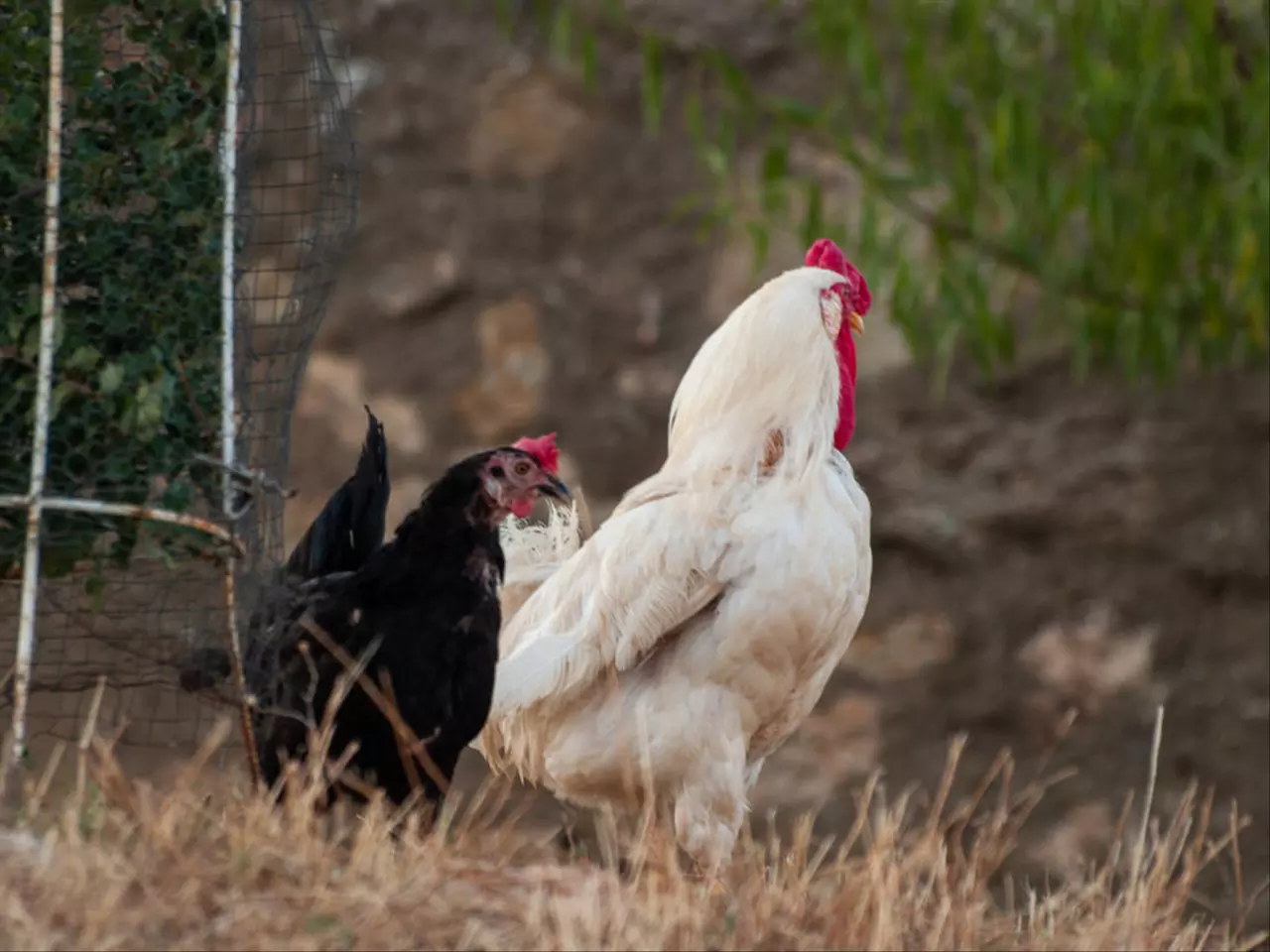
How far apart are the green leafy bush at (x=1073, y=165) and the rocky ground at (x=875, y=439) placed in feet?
1.53

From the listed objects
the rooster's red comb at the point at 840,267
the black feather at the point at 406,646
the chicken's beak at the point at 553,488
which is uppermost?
the rooster's red comb at the point at 840,267

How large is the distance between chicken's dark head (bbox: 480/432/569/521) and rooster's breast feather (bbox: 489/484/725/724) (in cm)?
23

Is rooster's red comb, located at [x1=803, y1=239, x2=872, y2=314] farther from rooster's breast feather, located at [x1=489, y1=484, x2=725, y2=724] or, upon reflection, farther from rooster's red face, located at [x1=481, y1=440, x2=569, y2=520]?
rooster's red face, located at [x1=481, y1=440, x2=569, y2=520]

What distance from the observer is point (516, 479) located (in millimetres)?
3934

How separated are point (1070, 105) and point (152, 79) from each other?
8.37 feet

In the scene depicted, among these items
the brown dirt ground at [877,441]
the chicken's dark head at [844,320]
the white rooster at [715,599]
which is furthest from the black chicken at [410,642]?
the brown dirt ground at [877,441]

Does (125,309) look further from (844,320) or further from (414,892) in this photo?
(844,320)

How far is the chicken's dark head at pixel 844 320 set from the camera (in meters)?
4.38

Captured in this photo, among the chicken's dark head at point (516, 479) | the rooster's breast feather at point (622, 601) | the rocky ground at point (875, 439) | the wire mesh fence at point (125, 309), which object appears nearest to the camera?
the wire mesh fence at point (125, 309)

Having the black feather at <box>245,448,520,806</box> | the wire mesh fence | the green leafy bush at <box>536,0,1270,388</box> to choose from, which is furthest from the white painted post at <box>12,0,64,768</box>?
the green leafy bush at <box>536,0,1270,388</box>

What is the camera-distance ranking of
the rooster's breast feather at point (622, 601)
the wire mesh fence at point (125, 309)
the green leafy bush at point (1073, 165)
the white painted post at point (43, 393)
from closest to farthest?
1. the white painted post at point (43, 393)
2. the wire mesh fence at point (125, 309)
3. the rooster's breast feather at point (622, 601)
4. the green leafy bush at point (1073, 165)

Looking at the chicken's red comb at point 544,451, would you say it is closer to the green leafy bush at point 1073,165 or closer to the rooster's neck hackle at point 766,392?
the rooster's neck hackle at point 766,392

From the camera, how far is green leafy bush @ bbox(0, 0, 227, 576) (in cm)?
347

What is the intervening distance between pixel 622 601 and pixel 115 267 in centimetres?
118
